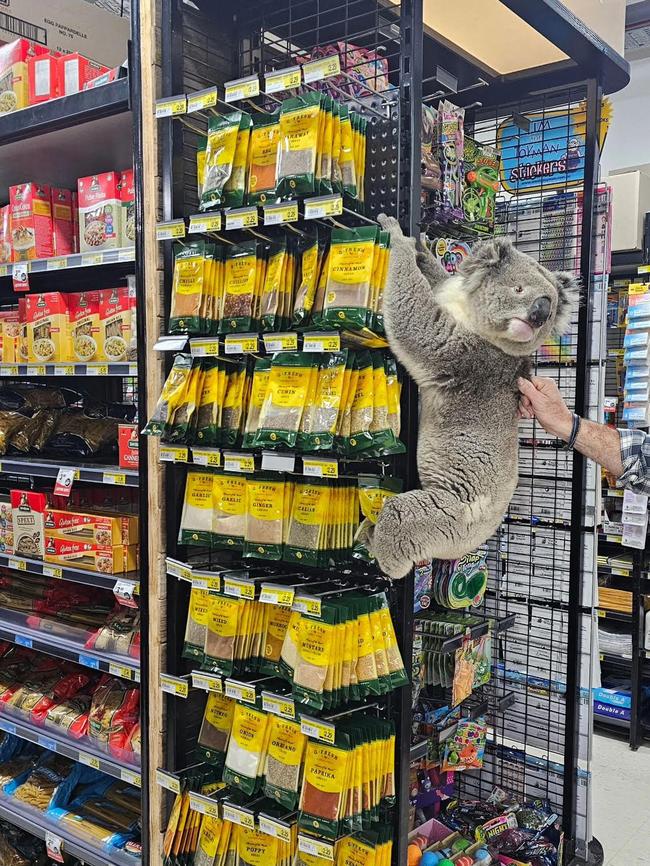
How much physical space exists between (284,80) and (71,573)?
171cm

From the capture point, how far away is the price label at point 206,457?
2102 millimetres

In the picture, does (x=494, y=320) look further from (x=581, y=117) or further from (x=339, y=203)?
(x=581, y=117)

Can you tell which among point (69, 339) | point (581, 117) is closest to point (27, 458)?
point (69, 339)

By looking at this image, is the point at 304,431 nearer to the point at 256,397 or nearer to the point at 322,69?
the point at 256,397

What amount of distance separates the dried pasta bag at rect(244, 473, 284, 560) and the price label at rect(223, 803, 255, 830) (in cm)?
68

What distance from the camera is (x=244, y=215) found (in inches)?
77.9

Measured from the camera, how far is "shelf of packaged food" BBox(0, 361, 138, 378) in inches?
93.2

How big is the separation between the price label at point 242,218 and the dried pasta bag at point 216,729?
1353mm

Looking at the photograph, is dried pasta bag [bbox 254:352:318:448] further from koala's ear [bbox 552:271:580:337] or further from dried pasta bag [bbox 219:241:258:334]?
koala's ear [bbox 552:271:580:337]

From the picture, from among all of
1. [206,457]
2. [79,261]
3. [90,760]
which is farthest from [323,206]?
[90,760]

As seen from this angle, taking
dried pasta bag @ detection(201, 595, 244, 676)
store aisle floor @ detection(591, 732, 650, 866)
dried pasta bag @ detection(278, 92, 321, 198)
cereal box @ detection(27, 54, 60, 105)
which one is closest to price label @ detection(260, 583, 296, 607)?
dried pasta bag @ detection(201, 595, 244, 676)

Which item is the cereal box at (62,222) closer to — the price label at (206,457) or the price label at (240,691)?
the price label at (206,457)

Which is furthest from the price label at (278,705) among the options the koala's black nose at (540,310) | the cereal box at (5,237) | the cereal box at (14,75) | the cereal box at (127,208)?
the cereal box at (14,75)

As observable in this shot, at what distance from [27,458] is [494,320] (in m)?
1.90
